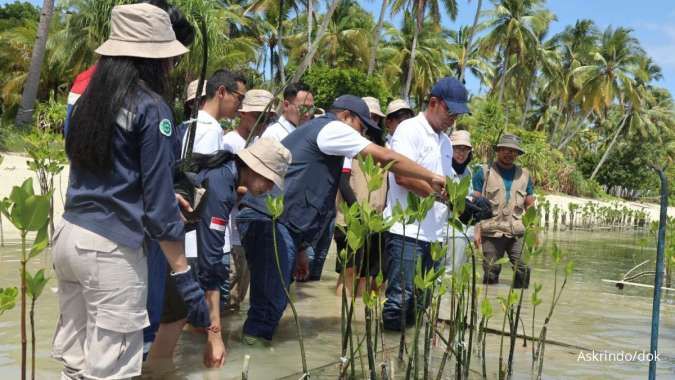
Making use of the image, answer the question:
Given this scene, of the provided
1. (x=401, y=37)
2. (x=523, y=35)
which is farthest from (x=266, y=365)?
(x=523, y=35)

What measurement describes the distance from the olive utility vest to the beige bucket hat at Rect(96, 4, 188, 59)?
515 centimetres

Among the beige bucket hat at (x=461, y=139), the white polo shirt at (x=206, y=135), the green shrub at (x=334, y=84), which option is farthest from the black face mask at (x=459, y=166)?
the green shrub at (x=334, y=84)

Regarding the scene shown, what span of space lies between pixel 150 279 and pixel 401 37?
123 feet

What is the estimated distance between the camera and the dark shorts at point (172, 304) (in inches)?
128

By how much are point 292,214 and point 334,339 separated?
1.01 meters

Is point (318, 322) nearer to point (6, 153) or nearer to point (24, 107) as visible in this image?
point (6, 153)

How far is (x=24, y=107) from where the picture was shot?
61.4ft

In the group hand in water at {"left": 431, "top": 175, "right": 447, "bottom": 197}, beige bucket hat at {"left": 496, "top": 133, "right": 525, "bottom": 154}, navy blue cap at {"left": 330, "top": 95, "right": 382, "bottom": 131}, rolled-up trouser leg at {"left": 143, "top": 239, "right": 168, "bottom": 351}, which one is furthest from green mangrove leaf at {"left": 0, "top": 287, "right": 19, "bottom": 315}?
beige bucket hat at {"left": 496, "top": 133, "right": 525, "bottom": 154}

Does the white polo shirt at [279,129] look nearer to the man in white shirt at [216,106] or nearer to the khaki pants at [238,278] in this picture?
the khaki pants at [238,278]

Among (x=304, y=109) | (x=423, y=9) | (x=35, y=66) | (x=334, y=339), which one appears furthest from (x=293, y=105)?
(x=423, y=9)

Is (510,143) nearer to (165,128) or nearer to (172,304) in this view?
(172,304)

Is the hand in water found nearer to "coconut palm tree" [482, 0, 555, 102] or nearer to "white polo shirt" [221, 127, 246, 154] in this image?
"white polo shirt" [221, 127, 246, 154]

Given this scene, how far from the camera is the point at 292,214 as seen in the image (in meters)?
4.07

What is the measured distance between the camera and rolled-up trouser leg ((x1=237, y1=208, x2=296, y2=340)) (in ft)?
13.1
